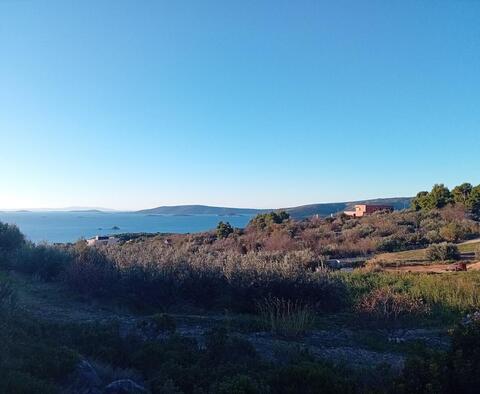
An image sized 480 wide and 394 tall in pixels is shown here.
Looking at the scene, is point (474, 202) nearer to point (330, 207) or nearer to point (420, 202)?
point (420, 202)

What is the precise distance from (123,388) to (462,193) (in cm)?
5121

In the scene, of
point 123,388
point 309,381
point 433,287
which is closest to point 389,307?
point 433,287

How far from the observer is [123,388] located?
5082 mm

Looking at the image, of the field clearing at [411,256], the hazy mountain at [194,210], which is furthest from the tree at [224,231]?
the hazy mountain at [194,210]

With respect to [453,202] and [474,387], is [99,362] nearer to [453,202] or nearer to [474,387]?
[474,387]

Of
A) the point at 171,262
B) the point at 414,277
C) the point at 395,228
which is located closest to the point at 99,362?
the point at 171,262

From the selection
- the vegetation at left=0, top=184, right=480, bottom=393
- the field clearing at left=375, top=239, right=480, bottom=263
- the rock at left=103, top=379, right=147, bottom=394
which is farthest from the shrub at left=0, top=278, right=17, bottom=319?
the field clearing at left=375, top=239, right=480, bottom=263

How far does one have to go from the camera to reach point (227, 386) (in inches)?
188

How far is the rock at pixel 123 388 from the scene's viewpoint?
5.05 meters

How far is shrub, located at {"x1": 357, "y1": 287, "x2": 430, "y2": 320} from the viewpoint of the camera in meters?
10.2

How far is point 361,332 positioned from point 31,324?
17.8ft

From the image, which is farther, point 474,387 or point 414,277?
point 414,277

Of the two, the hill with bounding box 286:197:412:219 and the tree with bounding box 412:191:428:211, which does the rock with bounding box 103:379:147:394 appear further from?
the hill with bounding box 286:197:412:219

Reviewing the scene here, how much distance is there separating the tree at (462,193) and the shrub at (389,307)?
4070cm
